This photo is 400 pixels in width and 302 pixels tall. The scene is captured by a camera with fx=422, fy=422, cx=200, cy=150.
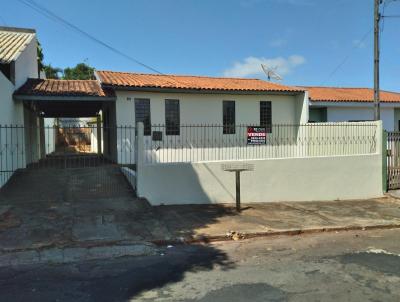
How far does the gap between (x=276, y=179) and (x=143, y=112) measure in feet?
20.4

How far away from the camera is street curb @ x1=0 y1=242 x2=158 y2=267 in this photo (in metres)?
6.38

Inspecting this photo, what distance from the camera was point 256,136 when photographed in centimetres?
1559

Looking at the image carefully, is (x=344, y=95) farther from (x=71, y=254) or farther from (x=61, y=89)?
(x=71, y=254)

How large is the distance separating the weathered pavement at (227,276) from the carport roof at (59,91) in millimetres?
8664

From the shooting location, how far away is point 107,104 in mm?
17859

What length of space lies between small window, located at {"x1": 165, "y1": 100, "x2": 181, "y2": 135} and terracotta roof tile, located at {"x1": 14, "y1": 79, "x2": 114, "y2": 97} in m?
2.34

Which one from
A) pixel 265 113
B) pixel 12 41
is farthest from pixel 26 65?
pixel 265 113

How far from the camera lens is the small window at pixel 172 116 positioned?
16391mm

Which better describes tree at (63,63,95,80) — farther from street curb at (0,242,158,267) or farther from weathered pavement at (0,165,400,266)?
street curb at (0,242,158,267)

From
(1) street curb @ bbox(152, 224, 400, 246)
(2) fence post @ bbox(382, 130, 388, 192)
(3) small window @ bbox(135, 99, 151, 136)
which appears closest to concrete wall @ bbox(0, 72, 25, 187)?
(3) small window @ bbox(135, 99, 151, 136)

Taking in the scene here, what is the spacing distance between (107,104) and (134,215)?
9620mm

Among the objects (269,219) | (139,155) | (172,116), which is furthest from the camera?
(172,116)

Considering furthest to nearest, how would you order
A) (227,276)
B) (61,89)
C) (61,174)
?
1. (61,89)
2. (61,174)
3. (227,276)

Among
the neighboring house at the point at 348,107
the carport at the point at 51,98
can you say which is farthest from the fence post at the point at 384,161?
the carport at the point at 51,98
